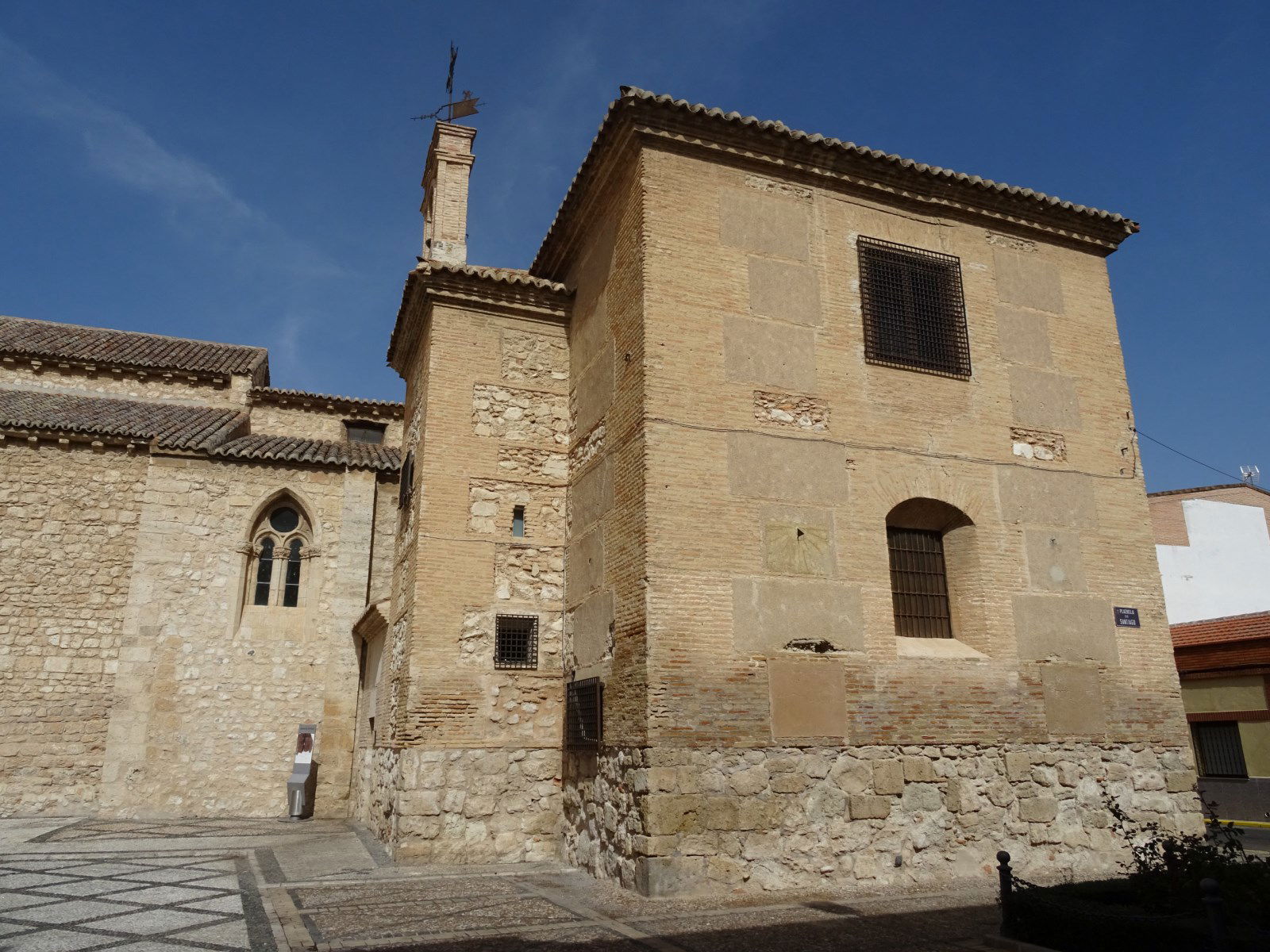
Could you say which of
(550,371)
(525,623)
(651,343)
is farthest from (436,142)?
(525,623)

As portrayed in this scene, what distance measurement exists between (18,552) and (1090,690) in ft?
48.7

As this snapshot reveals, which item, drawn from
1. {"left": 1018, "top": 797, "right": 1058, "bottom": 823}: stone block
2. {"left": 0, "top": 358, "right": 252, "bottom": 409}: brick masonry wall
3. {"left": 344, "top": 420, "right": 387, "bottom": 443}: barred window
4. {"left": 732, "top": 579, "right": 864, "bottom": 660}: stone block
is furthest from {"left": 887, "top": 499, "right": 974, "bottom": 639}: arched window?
{"left": 0, "top": 358, "right": 252, "bottom": 409}: brick masonry wall

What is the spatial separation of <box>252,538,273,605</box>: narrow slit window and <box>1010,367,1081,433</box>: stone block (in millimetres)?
11464

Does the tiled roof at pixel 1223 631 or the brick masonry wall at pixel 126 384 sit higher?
the brick masonry wall at pixel 126 384

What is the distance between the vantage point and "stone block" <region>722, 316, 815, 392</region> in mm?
9031

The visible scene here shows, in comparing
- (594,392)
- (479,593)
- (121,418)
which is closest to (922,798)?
(479,593)

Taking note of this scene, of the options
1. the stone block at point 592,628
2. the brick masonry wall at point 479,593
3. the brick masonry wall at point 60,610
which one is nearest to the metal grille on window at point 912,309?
the brick masonry wall at point 479,593

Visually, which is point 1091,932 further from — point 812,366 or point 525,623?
point 525,623

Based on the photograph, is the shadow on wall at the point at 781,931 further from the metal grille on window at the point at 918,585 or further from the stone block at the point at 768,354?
the stone block at the point at 768,354

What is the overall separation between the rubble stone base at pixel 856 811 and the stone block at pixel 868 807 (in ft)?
0.04

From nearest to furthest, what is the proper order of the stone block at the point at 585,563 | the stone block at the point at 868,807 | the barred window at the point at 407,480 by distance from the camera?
1. the stone block at the point at 868,807
2. the stone block at the point at 585,563
3. the barred window at the point at 407,480

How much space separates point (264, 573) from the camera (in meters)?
14.9

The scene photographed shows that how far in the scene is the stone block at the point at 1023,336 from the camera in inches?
404

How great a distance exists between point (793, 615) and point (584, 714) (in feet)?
7.69
